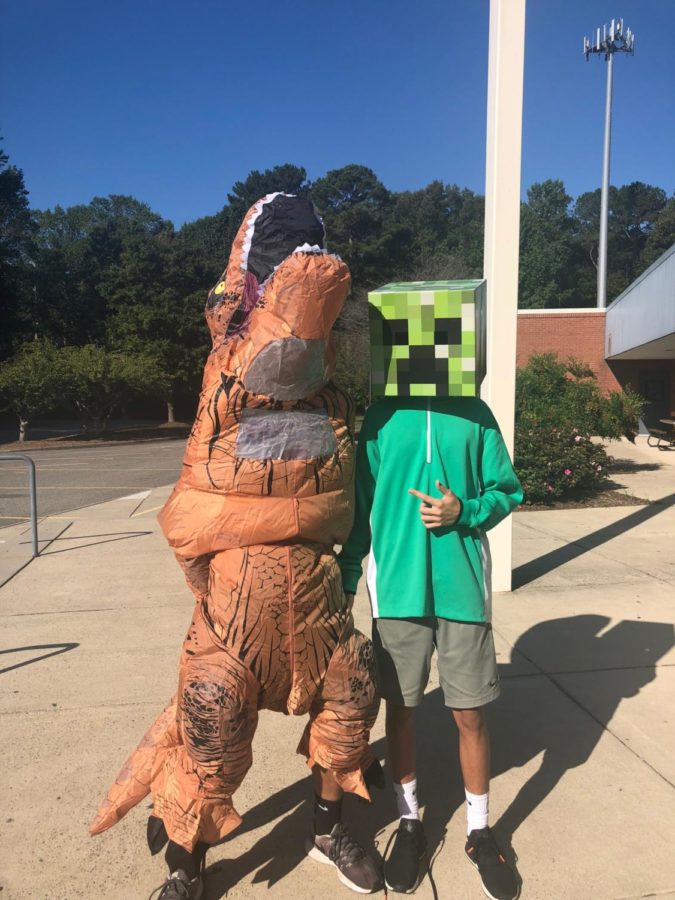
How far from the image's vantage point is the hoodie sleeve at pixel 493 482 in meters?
2.18

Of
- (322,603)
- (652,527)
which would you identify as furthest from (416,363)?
(652,527)

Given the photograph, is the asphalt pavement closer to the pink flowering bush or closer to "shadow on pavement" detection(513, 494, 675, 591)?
the pink flowering bush

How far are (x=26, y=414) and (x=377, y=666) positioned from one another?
87.9 ft

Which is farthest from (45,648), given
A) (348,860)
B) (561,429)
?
(561,429)

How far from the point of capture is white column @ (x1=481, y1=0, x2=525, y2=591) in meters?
4.38

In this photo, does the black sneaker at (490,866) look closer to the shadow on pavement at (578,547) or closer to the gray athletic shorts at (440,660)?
the gray athletic shorts at (440,660)

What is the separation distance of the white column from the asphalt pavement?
689cm

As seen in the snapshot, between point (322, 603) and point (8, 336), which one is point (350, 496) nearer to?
point (322, 603)

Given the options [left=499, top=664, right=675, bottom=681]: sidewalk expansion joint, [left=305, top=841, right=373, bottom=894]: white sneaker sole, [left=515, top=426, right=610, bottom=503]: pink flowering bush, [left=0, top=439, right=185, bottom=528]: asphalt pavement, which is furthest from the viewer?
[left=0, top=439, right=185, bottom=528]: asphalt pavement

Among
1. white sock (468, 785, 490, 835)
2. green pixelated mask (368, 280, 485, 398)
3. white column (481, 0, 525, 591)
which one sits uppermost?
white column (481, 0, 525, 591)

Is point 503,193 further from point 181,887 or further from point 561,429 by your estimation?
point 561,429

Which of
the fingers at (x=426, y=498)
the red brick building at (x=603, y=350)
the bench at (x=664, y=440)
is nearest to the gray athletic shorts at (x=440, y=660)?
the fingers at (x=426, y=498)

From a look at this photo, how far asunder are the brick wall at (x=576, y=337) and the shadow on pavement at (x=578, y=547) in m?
18.5

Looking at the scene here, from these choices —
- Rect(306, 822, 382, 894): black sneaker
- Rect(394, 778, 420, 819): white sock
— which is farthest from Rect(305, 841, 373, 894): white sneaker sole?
Rect(394, 778, 420, 819): white sock
